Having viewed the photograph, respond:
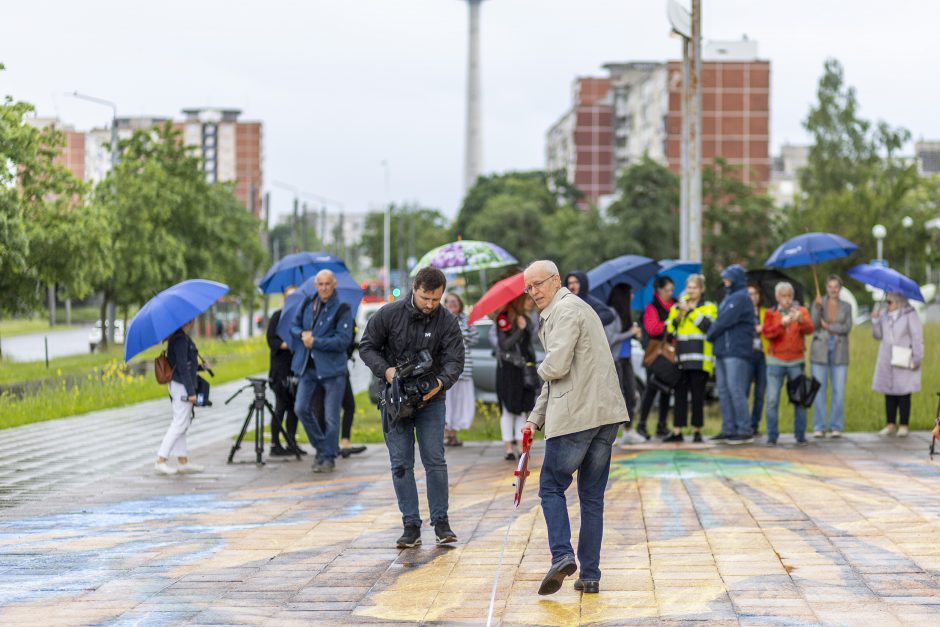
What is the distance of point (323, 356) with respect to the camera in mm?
12289

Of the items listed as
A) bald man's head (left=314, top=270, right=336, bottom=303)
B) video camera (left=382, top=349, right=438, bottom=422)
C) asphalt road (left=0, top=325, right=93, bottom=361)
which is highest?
bald man's head (left=314, top=270, right=336, bottom=303)

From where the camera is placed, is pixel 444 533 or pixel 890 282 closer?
pixel 444 533

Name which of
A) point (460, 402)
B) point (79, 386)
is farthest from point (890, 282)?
point (79, 386)

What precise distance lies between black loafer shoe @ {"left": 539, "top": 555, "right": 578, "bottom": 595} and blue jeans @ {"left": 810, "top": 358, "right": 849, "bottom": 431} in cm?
824

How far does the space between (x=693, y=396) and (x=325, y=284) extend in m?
4.46

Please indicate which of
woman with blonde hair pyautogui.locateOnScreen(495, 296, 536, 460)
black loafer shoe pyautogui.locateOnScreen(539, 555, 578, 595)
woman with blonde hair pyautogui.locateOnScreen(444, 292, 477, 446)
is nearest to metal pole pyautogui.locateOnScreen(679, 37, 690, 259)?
woman with blonde hair pyautogui.locateOnScreen(444, 292, 477, 446)

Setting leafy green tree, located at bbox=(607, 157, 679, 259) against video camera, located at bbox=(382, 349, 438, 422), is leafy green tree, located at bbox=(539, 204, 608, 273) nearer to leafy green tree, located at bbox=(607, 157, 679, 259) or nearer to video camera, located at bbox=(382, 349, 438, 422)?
leafy green tree, located at bbox=(607, 157, 679, 259)

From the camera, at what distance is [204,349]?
128ft

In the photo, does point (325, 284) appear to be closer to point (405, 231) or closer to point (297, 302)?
point (297, 302)

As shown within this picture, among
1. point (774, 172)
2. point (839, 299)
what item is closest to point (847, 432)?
point (839, 299)

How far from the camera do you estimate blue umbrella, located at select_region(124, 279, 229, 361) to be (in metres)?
11.8

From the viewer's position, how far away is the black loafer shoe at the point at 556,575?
6.91 m

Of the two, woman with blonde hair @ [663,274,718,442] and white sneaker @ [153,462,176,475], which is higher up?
woman with blonde hair @ [663,274,718,442]

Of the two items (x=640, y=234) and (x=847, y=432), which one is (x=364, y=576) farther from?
(x=640, y=234)
